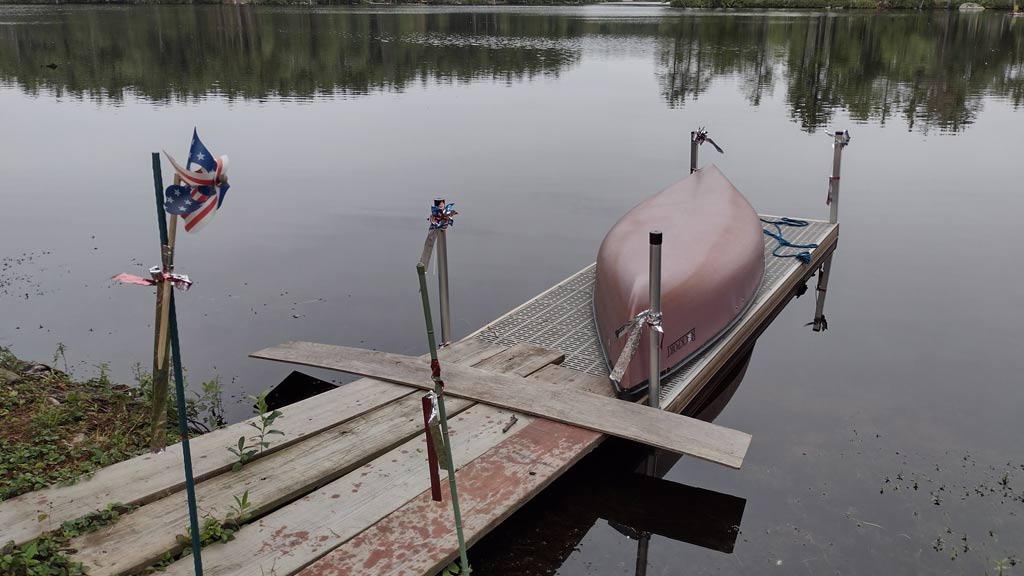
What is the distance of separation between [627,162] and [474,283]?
762 centimetres

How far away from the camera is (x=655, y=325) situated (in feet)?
17.6

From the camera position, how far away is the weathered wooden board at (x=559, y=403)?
4926 mm

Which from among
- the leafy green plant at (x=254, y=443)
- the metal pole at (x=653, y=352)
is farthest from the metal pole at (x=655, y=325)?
the leafy green plant at (x=254, y=443)

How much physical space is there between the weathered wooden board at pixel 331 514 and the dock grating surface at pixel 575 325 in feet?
5.41

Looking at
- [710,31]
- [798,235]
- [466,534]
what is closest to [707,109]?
[798,235]

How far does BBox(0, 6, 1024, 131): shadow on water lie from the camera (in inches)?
1017

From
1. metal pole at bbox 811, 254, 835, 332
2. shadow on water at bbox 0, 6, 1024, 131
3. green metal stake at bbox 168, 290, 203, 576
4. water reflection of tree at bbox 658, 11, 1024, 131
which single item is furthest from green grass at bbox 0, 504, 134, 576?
water reflection of tree at bbox 658, 11, 1024, 131

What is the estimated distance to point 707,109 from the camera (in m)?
23.5

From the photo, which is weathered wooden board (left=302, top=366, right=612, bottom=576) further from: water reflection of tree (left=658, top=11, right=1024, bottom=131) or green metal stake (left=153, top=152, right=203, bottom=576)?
water reflection of tree (left=658, top=11, right=1024, bottom=131)

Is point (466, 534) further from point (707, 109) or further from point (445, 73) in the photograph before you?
point (445, 73)

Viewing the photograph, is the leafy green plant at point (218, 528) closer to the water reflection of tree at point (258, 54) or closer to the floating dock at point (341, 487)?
the floating dock at point (341, 487)

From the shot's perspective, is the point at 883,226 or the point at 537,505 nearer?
the point at 537,505

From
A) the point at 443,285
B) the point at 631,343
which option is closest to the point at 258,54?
the point at 443,285

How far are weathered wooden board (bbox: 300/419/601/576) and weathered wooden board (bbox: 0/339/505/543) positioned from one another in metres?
1.08
